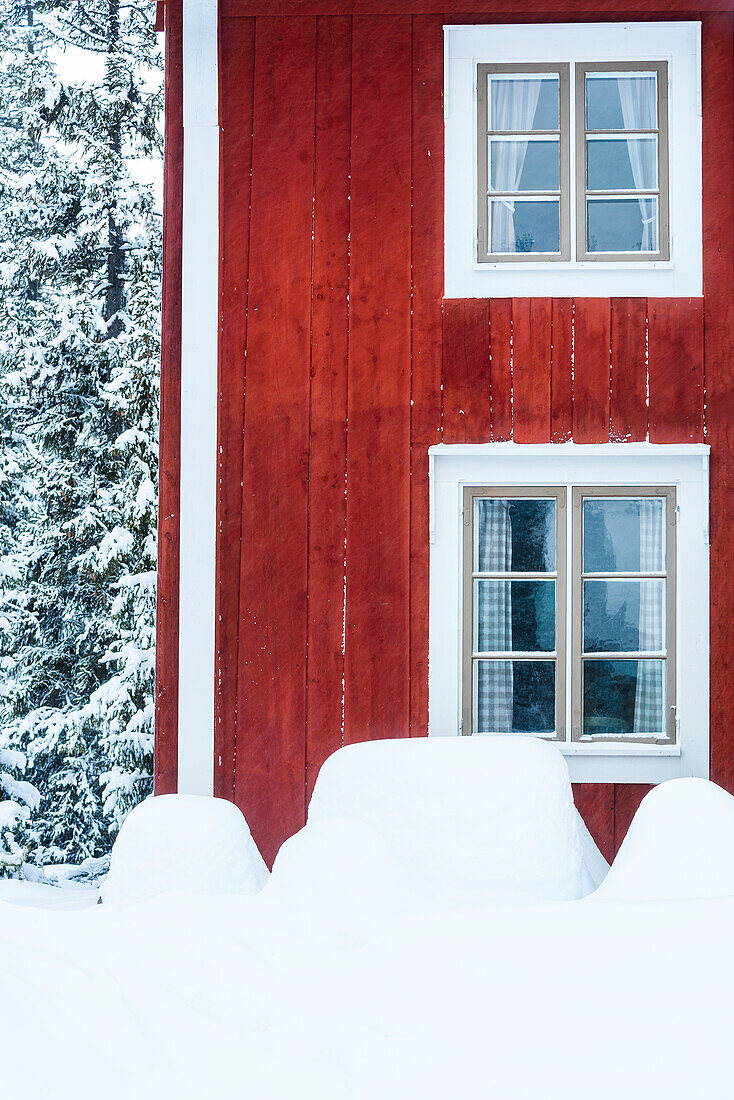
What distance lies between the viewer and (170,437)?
14.3 ft

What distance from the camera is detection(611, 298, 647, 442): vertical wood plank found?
13.9ft

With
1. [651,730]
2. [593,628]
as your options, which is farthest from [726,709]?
[593,628]

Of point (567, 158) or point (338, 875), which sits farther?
point (567, 158)

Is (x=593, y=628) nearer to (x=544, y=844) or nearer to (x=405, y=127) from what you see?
(x=544, y=844)

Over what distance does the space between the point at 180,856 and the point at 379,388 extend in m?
2.53

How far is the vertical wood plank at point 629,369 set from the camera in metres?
4.24

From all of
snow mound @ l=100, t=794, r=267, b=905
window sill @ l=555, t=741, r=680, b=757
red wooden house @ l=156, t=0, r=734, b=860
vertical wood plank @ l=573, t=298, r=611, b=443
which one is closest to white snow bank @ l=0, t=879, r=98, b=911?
red wooden house @ l=156, t=0, r=734, b=860

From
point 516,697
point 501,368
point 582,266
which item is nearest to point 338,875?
point 516,697

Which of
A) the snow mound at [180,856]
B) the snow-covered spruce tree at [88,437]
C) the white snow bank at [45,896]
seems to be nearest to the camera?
the snow mound at [180,856]

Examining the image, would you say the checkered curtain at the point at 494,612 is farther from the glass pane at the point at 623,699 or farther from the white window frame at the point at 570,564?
the glass pane at the point at 623,699

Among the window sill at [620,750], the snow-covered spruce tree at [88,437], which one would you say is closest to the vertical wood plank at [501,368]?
the window sill at [620,750]

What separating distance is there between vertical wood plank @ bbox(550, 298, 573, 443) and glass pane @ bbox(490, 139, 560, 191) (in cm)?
64

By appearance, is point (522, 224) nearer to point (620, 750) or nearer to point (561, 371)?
point (561, 371)

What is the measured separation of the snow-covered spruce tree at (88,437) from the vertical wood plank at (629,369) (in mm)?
5224
